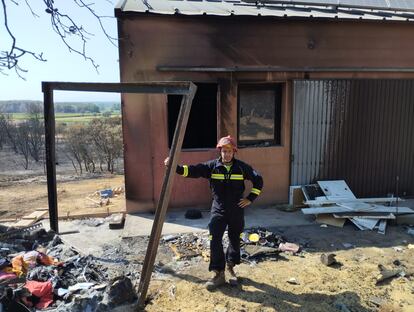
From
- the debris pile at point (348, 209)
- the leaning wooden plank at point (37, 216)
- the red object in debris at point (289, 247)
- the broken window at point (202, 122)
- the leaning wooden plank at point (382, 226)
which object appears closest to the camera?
the red object in debris at point (289, 247)

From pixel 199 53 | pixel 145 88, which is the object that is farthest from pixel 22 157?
pixel 145 88

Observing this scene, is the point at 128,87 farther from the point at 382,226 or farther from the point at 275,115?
the point at 382,226

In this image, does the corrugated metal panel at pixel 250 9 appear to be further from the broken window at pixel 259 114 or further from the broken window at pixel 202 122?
the broken window at pixel 202 122

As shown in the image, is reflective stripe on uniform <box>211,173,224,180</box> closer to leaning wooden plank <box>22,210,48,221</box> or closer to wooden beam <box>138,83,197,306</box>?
wooden beam <box>138,83,197,306</box>

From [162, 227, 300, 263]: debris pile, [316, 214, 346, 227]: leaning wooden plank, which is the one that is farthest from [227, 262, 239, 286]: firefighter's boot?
[316, 214, 346, 227]: leaning wooden plank

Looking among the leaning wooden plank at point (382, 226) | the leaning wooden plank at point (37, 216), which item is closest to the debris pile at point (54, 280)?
the leaning wooden plank at point (37, 216)

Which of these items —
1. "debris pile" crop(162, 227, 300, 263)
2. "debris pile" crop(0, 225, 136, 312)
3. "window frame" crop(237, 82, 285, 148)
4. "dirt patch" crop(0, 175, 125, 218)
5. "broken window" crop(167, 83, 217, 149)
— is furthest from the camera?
"dirt patch" crop(0, 175, 125, 218)

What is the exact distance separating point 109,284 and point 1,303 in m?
1.18

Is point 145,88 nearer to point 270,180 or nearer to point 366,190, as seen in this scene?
point 270,180

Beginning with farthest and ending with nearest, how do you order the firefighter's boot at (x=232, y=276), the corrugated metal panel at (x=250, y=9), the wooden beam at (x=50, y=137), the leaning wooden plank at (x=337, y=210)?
the corrugated metal panel at (x=250, y=9), the leaning wooden plank at (x=337, y=210), the wooden beam at (x=50, y=137), the firefighter's boot at (x=232, y=276)

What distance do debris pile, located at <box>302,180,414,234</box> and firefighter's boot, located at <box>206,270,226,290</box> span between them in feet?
9.37

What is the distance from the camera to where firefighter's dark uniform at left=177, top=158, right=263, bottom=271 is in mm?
4723

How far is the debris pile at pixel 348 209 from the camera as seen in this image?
694cm

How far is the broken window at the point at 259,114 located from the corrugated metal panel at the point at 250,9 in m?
1.53
